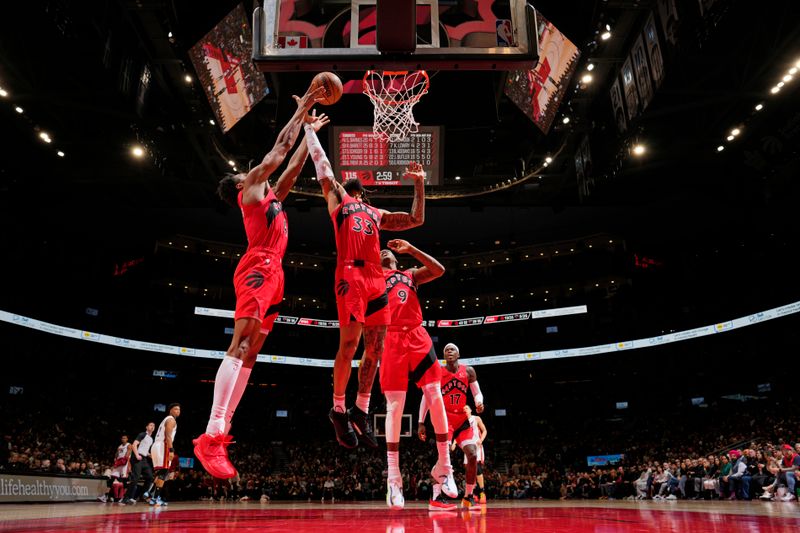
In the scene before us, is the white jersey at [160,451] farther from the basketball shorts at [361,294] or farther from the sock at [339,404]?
the basketball shorts at [361,294]

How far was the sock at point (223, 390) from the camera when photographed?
4238 millimetres

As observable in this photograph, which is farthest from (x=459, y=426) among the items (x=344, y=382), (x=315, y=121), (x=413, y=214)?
(x=315, y=121)

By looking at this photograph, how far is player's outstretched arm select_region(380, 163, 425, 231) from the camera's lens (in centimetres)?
587

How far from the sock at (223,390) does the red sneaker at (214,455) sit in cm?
10

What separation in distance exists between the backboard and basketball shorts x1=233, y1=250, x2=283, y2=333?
270 centimetres

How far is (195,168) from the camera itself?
19469mm

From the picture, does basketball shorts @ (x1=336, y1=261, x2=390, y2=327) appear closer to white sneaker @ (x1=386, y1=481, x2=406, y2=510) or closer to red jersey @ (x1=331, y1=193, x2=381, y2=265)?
A: red jersey @ (x1=331, y1=193, x2=381, y2=265)

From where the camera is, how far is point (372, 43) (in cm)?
653

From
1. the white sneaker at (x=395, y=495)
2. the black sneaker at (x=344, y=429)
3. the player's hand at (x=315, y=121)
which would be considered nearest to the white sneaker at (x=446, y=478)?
the white sneaker at (x=395, y=495)

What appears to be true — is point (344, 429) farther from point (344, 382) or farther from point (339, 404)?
point (344, 382)

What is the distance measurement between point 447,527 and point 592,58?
45.6 ft

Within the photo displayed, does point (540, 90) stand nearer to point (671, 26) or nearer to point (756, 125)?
point (671, 26)

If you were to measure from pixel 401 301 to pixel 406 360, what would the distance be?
0.64m

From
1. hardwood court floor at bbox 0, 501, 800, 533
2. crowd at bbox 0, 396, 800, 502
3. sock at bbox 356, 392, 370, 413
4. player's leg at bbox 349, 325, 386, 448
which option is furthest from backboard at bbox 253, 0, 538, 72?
crowd at bbox 0, 396, 800, 502
